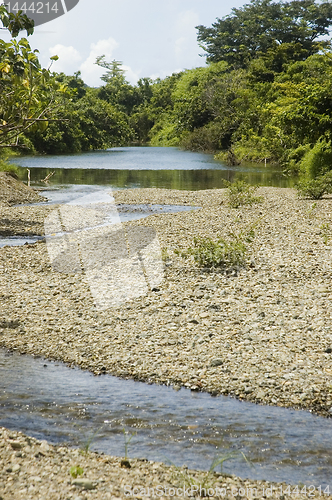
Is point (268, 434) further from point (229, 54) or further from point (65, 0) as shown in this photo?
point (229, 54)

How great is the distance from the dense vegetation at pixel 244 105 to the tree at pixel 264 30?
5.3 inches

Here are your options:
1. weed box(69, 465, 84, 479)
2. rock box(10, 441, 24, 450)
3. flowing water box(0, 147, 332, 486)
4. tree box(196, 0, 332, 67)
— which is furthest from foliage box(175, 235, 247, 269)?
tree box(196, 0, 332, 67)

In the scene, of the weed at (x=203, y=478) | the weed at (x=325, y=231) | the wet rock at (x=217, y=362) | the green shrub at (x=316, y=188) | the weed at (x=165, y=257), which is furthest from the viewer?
the green shrub at (x=316, y=188)

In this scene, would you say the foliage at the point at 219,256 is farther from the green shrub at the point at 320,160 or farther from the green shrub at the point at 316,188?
the green shrub at the point at 320,160

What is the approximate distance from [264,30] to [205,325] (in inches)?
2950

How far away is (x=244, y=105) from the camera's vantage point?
61031 mm

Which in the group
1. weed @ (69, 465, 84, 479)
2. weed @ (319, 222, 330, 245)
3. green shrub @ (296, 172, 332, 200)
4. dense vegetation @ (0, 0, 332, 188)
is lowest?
weed @ (69, 465, 84, 479)

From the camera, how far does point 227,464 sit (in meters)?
4.73

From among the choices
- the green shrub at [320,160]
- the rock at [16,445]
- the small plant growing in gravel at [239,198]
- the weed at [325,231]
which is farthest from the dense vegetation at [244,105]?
the rock at [16,445]

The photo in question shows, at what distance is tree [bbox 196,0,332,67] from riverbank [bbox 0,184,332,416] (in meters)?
59.4

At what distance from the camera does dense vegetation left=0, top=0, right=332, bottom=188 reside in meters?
34.0

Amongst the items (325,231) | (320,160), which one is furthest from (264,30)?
(325,231)

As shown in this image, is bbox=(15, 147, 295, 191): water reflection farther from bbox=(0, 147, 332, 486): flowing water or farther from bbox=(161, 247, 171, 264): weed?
bbox=(0, 147, 332, 486): flowing water

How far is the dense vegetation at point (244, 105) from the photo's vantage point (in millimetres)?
34047
